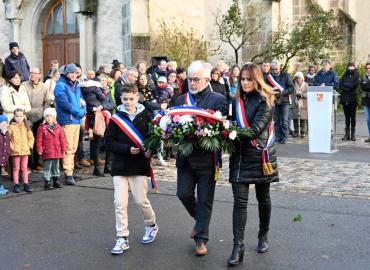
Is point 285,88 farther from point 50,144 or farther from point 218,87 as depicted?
point 50,144

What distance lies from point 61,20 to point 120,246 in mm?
17518

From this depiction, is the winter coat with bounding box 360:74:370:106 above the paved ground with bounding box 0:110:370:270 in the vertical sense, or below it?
above

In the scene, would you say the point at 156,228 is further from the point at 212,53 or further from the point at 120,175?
Result: the point at 212,53

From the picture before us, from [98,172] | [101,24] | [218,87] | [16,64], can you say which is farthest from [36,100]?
[101,24]

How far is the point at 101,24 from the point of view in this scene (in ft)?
→ 68.8

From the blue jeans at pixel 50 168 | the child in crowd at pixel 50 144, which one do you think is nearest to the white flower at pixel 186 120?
the child in crowd at pixel 50 144

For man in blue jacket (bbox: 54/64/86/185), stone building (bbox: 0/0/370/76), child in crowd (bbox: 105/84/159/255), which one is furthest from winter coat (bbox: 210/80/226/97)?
child in crowd (bbox: 105/84/159/255)

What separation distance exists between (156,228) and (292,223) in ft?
5.85

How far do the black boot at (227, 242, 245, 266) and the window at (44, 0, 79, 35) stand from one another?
57.2ft

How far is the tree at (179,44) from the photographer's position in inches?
834

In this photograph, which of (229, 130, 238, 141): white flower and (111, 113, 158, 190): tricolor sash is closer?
(229, 130, 238, 141): white flower

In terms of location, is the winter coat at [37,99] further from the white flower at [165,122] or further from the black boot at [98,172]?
the white flower at [165,122]

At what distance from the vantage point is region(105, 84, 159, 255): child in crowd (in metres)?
6.65

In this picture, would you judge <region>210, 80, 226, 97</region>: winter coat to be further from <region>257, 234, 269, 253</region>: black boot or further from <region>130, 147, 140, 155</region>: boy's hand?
<region>257, 234, 269, 253</region>: black boot
